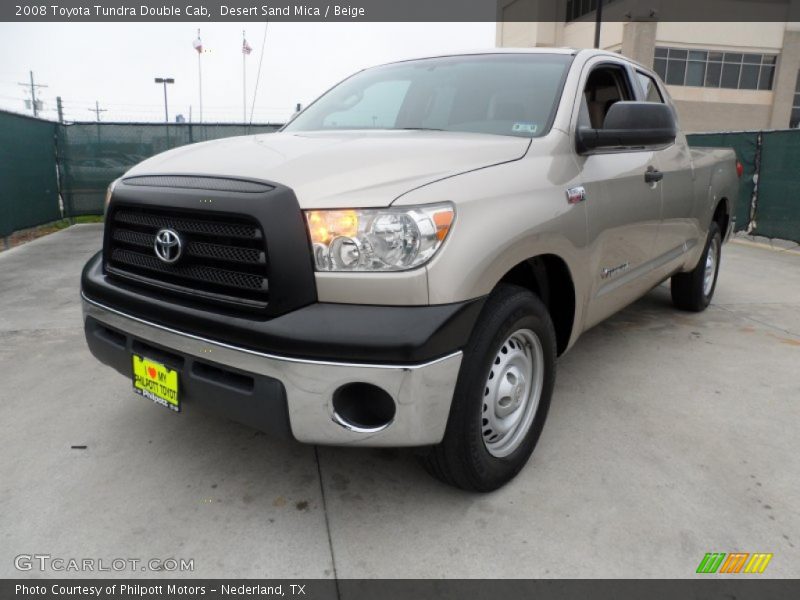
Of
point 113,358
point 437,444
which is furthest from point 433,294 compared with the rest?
point 113,358

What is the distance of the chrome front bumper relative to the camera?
6.38 ft

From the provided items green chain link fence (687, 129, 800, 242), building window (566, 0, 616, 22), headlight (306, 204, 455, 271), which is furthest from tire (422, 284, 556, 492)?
building window (566, 0, 616, 22)

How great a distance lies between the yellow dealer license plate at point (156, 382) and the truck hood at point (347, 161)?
738mm

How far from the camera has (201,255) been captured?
2193mm

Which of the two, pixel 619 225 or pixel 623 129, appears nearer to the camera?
pixel 623 129

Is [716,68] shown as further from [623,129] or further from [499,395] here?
[499,395]

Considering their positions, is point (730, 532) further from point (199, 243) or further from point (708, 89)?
point (708, 89)

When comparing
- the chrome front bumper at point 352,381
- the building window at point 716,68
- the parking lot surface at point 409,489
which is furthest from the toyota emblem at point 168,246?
the building window at point 716,68

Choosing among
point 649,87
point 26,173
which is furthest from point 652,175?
point 26,173

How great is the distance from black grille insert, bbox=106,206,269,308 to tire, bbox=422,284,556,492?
0.77 metres

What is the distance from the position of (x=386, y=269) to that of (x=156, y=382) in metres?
1.05

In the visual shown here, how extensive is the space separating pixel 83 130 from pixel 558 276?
11099 mm

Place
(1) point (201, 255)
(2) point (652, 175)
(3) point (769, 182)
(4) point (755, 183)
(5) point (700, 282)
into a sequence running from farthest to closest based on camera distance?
1. (4) point (755, 183)
2. (3) point (769, 182)
3. (5) point (700, 282)
4. (2) point (652, 175)
5. (1) point (201, 255)

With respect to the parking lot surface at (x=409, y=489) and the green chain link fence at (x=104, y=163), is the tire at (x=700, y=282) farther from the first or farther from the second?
the green chain link fence at (x=104, y=163)
